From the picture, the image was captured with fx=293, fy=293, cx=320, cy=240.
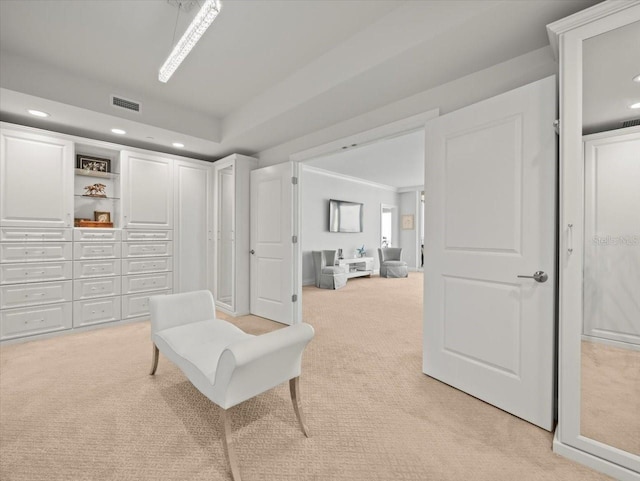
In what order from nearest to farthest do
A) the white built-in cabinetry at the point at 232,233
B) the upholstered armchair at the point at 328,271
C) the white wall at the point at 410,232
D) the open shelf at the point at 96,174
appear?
the open shelf at the point at 96,174 < the white built-in cabinetry at the point at 232,233 < the upholstered armchair at the point at 328,271 < the white wall at the point at 410,232

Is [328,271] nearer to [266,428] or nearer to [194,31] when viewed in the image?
[266,428]

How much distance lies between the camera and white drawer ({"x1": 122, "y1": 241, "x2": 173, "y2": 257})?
3.86m

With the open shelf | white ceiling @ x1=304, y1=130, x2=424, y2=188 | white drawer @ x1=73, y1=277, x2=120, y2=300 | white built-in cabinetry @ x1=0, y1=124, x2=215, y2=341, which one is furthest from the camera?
white ceiling @ x1=304, y1=130, x2=424, y2=188

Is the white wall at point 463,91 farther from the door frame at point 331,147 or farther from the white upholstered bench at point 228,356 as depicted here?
the white upholstered bench at point 228,356

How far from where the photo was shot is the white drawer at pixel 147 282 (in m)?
3.86

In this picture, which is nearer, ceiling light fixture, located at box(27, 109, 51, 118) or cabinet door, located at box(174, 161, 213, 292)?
ceiling light fixture, located at box(27, 109, 51, 118)

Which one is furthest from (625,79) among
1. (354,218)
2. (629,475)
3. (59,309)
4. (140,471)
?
(354,218)

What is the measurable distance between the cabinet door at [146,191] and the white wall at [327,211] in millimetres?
2739

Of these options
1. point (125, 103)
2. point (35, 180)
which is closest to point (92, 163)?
point (35, 180)

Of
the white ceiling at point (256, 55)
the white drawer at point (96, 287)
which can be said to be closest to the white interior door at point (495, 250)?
the white ceiling at point (256, 55)

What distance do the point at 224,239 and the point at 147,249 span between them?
1.05 m

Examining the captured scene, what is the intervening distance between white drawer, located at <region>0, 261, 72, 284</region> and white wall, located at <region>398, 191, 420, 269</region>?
28.1 feet

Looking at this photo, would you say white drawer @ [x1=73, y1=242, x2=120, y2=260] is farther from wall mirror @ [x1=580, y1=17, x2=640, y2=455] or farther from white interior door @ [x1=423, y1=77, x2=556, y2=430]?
wall mirror @ [x1=580, y1=17, x2=640, y2=455]

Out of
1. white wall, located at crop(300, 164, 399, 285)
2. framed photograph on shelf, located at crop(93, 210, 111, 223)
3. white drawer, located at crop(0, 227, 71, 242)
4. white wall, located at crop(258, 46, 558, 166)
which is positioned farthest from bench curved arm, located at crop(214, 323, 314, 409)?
white wall, located at crop(300, 164, 399, 285)
